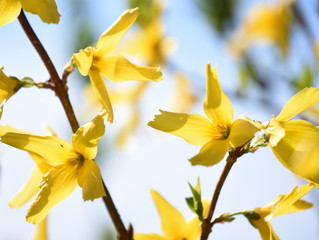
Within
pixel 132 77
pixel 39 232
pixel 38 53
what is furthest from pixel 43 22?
pixel 39 232

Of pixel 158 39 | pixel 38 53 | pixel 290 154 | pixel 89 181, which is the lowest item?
pixel 290 154

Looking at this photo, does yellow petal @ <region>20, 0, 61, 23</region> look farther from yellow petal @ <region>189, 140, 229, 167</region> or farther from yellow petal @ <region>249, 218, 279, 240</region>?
yellow petal @ <region>249, 218, 279, 240</region>

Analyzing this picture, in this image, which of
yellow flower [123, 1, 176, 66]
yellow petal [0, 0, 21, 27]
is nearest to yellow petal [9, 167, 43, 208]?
yellow petal [0, 0, 21, 27]

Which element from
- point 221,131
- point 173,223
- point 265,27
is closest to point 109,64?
point 221,131

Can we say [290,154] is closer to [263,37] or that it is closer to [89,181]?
[89,181]

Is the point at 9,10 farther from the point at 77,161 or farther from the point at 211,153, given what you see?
the point at 211,153

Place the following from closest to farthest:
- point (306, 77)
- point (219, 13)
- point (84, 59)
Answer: point (84, 59)
point (306, 77)
point (219, 13)

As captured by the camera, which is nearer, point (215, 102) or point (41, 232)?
point (215, 102)
